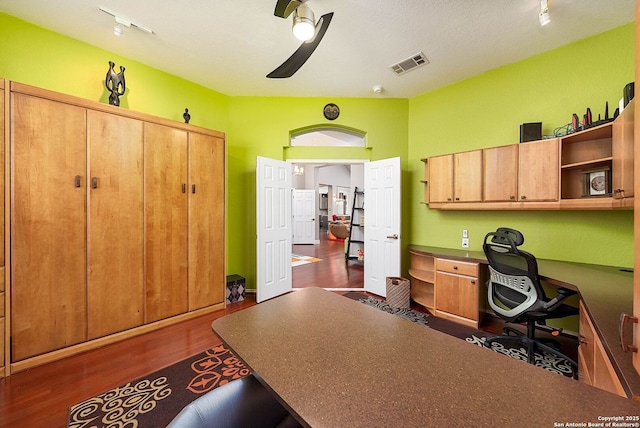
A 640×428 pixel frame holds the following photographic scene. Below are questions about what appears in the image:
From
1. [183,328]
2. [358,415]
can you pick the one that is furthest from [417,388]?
[183,328]

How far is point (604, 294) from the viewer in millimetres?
1647

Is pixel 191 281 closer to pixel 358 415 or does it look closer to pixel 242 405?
pixel 242 405

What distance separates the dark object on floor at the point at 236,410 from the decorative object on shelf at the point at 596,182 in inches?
125

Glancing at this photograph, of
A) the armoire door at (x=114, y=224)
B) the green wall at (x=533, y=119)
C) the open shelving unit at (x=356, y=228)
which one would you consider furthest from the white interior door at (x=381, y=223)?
the armoire door at (x=114, y=224)

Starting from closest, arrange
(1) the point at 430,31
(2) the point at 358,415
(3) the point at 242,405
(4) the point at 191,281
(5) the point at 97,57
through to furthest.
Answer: (2) the point at 358,415 < (3) the point at 242,405 < (1) the point at 430,31 < (5) the point at 97,57 < (4) the point at 191,281

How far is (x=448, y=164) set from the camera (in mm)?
3311

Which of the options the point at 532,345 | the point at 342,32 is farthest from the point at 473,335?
the point at 342,32

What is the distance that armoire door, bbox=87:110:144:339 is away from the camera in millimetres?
2391

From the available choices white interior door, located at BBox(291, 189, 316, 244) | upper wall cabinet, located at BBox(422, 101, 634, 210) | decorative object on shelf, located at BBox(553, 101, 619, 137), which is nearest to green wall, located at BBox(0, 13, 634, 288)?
decorative object on shelf, located at BBox(553, 101, 619, 137)

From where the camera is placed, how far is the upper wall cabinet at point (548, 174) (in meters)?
1.98

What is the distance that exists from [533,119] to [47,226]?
5.01m

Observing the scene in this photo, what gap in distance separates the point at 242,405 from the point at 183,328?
2478 mm

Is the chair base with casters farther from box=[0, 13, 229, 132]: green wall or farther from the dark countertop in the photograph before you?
box=[0, 13, 229, 132]: green wall

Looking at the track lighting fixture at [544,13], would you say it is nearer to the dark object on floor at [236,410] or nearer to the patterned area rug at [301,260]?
the dark object on floor at [236,410]
